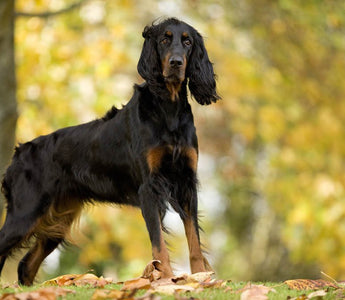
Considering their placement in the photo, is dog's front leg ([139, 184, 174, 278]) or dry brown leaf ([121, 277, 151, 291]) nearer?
dry brown leaf ([121, 277, 151, 291])

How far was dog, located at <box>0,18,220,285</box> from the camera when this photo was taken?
473 centimetres

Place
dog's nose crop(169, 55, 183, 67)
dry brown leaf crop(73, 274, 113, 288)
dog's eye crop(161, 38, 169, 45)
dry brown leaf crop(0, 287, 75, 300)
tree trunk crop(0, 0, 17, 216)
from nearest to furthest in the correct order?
dry brown leaf crop(0, 287, 75, 300), dry brown leaf crop(73, 274, 113, 288), dog's nose crop(169, 55, 183, 67), dog's eye crop(161, 38, 169, 45), tree trunk crop(0, 0, 17, 216)

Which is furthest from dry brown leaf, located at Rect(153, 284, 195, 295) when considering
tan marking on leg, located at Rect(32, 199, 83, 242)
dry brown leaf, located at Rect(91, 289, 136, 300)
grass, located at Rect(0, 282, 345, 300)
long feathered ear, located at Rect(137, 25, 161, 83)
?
tan marking on leg, located at Rect(32, 199, 83, 242)

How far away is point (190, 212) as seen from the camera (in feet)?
16.1

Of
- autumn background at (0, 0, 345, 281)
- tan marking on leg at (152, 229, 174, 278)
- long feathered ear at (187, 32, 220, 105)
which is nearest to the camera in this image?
tan marking on leg at (152, 229, 174, 278)

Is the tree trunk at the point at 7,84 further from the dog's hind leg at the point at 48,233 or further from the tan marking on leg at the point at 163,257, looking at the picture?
the tan marking on leg at the point at 163,257

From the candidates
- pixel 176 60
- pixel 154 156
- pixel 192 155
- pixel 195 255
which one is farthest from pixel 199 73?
pixel 195 255

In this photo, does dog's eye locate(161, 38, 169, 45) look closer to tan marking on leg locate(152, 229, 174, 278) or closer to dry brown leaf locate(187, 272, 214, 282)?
tan marking on leg locate(152, 229, 174, 278)

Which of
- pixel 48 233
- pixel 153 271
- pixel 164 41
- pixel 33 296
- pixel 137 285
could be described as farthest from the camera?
pixel 48 233

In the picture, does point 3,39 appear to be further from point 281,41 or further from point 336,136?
point 336,136

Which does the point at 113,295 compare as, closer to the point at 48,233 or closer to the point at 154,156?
the point at 154,156

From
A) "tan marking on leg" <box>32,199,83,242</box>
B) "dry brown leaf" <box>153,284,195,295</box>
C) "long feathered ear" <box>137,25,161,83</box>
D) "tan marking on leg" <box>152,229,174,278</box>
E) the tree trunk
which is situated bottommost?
"dry brown leaf" <box>153,284,195,295</box>

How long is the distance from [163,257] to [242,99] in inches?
428

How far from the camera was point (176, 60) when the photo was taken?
4680 mm
